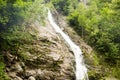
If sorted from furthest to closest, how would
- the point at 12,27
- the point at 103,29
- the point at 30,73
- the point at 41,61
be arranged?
the point at 103,29 → the point at 41,61 → the point at 12,27 → the point at 30,73

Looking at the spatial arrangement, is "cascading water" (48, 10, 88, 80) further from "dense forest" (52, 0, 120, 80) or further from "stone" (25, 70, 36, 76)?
"stone" (25, 70, 36, 76)

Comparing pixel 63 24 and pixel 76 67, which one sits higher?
pixel 63 24

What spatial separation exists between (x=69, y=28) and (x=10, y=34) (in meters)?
13.0

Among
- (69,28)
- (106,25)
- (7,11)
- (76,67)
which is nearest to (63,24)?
(69,28)

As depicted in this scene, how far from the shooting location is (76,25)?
1179 inches

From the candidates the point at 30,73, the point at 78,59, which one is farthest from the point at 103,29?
the point at 30,73

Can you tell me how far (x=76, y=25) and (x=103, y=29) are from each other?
3938mm

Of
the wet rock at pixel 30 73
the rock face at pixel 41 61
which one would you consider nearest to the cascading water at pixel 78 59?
the rock face at pixel 41 61

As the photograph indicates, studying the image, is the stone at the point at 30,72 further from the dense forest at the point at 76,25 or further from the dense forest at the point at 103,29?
the dense forest at the point at 103,29

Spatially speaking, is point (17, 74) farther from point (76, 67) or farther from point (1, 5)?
point (76, 67)

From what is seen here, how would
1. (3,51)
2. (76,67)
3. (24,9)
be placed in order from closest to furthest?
(3,51) < (24,9) < (76,67)

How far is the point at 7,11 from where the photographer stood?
17.8m

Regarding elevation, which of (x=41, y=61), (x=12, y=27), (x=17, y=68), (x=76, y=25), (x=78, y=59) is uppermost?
(x=12, y=27)

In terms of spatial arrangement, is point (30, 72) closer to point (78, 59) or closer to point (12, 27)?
point (12, 27)
